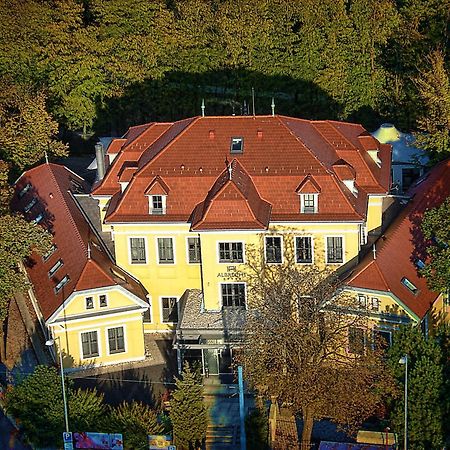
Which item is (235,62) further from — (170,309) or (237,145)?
(170,309)

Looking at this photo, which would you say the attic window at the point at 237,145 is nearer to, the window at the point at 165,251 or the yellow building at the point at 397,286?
the window at the point at 165,251

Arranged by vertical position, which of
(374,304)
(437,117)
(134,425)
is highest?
(437,117)

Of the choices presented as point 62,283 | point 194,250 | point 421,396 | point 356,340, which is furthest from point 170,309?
point 421,396

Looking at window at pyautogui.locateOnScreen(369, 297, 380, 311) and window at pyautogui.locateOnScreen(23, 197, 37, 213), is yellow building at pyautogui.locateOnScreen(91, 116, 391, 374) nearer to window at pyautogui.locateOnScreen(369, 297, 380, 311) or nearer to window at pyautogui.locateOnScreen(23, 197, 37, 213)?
window at pyautogui.locateOnScreen(369, 297, 380, 311)

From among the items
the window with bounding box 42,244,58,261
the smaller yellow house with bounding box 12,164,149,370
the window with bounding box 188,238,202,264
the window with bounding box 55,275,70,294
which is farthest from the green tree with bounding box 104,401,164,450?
the window with bounding box 42,244,58,261

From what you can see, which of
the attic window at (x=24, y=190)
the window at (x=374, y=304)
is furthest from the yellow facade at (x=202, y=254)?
the attic window at (x=24, y=190)
